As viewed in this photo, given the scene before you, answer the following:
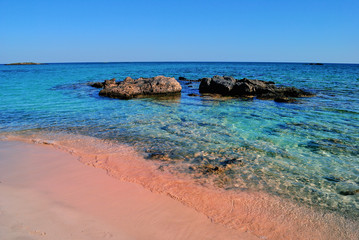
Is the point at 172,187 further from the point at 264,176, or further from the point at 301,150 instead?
the point at 301,150

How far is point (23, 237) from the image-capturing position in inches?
Answer: 117

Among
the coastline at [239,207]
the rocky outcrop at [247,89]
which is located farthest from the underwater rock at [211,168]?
the rocky outcrop at [247,89]

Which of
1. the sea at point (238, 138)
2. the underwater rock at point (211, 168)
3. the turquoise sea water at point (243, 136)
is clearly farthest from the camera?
the underwater rock at point (211, 168)

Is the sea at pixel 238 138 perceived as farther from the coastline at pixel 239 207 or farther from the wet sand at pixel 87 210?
the wet sand at pixel 87 210

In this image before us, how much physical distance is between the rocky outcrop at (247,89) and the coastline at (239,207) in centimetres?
1251

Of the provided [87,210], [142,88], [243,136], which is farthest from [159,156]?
[142,88]

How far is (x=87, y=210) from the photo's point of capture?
3.66 m

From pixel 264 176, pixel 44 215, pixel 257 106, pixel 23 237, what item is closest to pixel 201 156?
pixel 264 176

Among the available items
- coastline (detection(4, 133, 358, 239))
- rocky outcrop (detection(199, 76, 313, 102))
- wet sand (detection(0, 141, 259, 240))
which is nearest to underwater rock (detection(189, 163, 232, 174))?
coastline (detection(4, 133, 358, 239))

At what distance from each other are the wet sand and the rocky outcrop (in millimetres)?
13434

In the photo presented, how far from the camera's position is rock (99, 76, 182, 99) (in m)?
16.9

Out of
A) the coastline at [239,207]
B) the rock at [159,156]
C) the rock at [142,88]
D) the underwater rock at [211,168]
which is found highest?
the rock at [142,88]

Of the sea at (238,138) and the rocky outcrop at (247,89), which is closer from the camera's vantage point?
the sea at (238,138)

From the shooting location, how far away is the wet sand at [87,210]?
3170 millimetres
